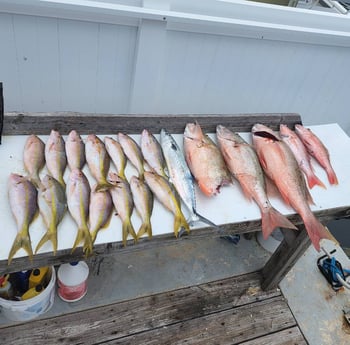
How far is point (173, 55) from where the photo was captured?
7.68 ft

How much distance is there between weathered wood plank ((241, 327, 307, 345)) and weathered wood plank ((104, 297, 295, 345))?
0.03 m

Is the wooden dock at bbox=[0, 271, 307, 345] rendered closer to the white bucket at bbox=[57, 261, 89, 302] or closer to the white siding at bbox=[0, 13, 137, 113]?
the white bucket at bbox=[57, 261, 89, 302]

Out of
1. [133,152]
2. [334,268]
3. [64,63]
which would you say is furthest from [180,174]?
[334,268]

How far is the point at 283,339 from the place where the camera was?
7.77 ft

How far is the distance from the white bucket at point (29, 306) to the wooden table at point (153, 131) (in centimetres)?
80

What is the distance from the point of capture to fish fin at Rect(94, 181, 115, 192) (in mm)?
1563

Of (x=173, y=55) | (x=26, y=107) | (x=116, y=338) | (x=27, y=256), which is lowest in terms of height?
(x=116, y=338)

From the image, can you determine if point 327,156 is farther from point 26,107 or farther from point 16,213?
point 26,107

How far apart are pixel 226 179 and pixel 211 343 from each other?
120 centimetres

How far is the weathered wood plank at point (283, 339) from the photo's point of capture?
2.32m

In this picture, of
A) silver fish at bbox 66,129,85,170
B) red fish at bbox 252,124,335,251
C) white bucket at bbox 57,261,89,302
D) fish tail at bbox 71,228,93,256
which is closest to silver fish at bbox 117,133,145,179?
silver fish at bbox 66,129,85,170

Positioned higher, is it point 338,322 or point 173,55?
point 173,55

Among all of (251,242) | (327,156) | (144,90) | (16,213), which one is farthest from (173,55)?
(251,242)

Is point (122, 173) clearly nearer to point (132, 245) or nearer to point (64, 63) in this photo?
point (132, 245)
